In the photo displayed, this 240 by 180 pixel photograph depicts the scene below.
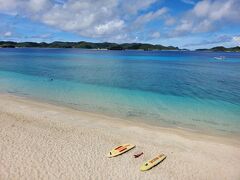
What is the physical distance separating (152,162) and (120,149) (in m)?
1.85

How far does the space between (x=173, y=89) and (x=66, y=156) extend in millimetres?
20738

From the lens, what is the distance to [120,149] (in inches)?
467

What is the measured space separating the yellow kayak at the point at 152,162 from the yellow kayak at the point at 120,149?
4.82 feet

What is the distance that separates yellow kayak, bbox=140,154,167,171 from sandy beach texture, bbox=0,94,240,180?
0.62ft

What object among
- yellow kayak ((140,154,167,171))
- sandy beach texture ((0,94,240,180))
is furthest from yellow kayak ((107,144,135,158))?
yellow kayak ((140,154,167,171))

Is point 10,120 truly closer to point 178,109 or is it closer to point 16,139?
point 16,139

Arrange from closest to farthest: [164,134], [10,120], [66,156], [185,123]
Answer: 1. [66,156]
2. [164,134]
3. [10,120]
4. [185,123]

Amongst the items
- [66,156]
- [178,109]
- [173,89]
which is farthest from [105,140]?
[173,89]

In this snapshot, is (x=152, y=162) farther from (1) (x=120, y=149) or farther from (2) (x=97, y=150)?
(2) (x=97, y=150)

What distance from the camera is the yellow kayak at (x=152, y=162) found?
10.3 metres

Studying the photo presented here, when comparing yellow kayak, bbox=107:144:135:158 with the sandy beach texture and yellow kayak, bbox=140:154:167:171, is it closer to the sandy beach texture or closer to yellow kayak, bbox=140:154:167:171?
the sandy beach texture

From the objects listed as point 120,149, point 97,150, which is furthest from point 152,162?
point 97,150

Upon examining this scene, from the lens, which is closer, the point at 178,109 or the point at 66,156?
the point at 66,156

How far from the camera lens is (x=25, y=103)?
69.1 ft
